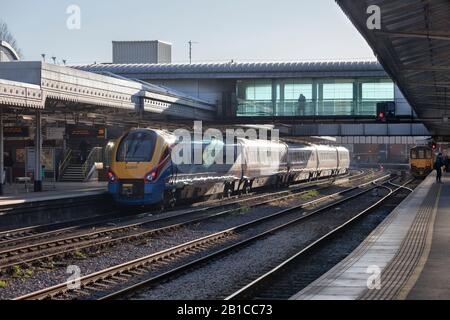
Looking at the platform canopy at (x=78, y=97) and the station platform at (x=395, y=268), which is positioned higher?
the platform canopy at (x=78, y=97)

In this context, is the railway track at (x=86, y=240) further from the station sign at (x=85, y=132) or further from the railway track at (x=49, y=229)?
the station sign at (x=85, y=132)

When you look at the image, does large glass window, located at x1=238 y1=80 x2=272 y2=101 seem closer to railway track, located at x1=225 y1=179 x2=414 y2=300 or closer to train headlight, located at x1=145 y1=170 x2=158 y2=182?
train headlight, located at x1=145 y1=170 x2=158 y2=182

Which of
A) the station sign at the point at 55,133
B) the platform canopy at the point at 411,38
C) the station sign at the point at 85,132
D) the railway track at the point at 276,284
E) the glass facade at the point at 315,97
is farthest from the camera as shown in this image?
the glass facade at the point at 315,97

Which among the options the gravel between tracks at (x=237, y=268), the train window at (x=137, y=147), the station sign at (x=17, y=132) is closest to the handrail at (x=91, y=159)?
the station sign at (x=17, y=132)

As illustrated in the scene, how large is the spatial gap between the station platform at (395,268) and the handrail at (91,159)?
19.4 metres

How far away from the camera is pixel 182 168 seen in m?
24.5

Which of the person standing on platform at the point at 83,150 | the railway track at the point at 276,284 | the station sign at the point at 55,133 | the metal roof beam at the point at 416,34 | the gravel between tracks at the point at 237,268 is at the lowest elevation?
the gravel between tracks at the point at 237,268

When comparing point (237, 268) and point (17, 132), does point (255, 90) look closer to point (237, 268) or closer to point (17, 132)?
point (17, 132)

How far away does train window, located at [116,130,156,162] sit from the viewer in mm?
22812

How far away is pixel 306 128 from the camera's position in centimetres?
5278

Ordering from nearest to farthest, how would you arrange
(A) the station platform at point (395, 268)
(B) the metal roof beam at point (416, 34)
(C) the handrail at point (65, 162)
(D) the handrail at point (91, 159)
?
1. (A) the station platform at point (395, 268)
2. (B) the metal roof beam at point (416, 34)
3. (D) the handrail at point (91, 159)
4. (C) the handrail at point (65, 162)

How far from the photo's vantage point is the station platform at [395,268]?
888 centimetres
